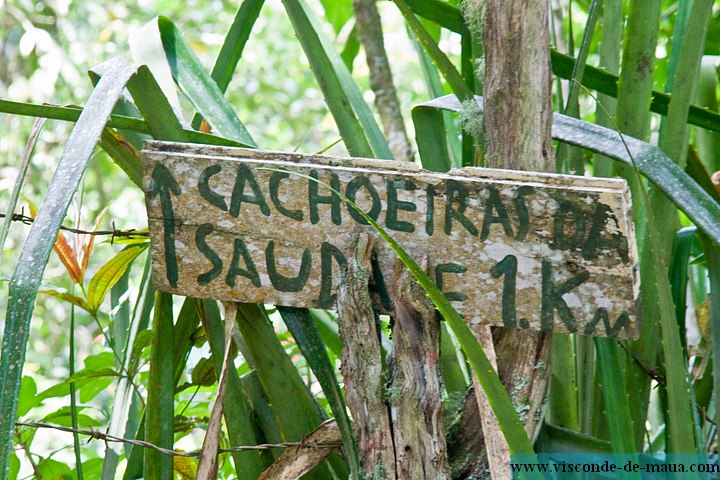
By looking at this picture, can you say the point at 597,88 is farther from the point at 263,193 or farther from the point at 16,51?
the point at 16,51

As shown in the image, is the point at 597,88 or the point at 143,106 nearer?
the point at 143,106

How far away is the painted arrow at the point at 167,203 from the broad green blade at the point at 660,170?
289mm

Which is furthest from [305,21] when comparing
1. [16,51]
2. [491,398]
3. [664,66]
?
[16,51]

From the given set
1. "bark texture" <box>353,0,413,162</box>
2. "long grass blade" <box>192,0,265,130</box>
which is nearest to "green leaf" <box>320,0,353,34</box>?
"bark texture" <box>353,0,413,162</box>

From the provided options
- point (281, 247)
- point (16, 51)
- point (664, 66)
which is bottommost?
point (281, 247)

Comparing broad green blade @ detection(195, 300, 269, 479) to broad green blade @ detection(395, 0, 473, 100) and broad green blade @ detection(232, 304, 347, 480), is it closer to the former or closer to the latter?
broad green blade @ detection(232, 304, 347, 480)

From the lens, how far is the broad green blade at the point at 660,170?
50 cm

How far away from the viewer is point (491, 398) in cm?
41

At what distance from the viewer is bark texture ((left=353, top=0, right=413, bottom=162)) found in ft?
3.84

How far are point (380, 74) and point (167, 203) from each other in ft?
2.30

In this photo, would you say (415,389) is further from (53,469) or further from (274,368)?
(53,469)

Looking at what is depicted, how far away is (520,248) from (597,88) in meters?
0.23

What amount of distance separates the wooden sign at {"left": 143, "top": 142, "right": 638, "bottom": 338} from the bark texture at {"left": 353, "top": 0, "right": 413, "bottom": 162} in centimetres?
65

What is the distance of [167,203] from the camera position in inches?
21.5
